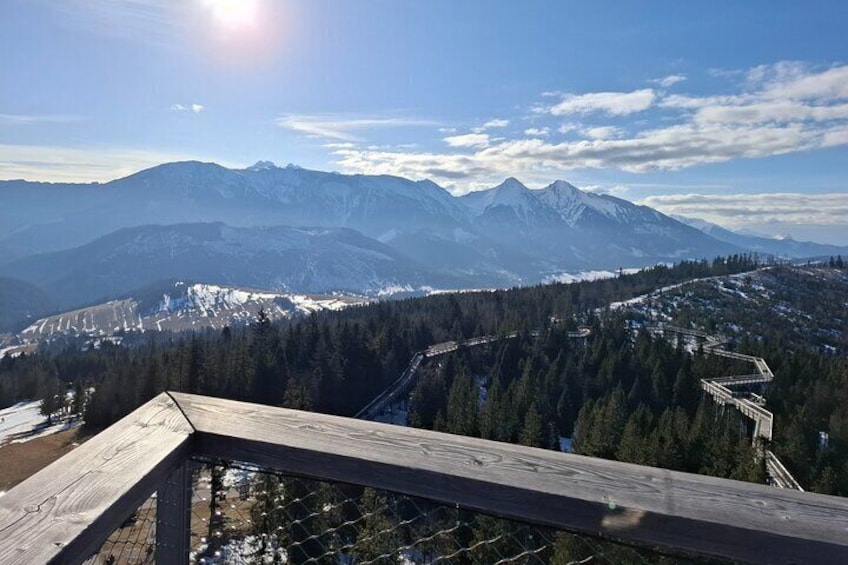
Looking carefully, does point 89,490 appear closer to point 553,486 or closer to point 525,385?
point 553,486

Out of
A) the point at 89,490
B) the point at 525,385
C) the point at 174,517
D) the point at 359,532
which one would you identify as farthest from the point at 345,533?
the point at 525,385

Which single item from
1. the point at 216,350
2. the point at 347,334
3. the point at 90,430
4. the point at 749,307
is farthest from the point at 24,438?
the point at 749,307

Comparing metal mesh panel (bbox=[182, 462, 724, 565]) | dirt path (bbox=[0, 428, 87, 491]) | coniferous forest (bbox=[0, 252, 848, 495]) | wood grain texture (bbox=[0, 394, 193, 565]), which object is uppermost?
wood grain texture (bbox=[0, 394, 193, 565])

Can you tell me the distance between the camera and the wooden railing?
1907 millimetres

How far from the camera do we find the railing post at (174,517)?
2.53 metres

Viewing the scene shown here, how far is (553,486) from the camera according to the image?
212 centimetres

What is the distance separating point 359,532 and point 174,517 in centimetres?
130

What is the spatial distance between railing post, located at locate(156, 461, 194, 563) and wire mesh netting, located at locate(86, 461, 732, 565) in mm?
44

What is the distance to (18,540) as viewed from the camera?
5.94ft

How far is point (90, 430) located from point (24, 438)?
907cm

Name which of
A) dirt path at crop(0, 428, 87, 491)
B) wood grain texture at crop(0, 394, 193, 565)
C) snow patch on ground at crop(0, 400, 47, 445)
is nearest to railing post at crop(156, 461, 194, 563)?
wood grain texture at crop(0, 394, 193, 565)

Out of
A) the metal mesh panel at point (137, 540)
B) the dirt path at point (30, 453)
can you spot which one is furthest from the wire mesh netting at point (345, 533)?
the dirt path at point (30, 453)

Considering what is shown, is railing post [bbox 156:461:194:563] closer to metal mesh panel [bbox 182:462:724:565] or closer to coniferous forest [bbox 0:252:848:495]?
metal mesh panel [bbox 182:462:724:565]

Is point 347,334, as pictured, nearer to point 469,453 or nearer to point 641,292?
point 469,453
